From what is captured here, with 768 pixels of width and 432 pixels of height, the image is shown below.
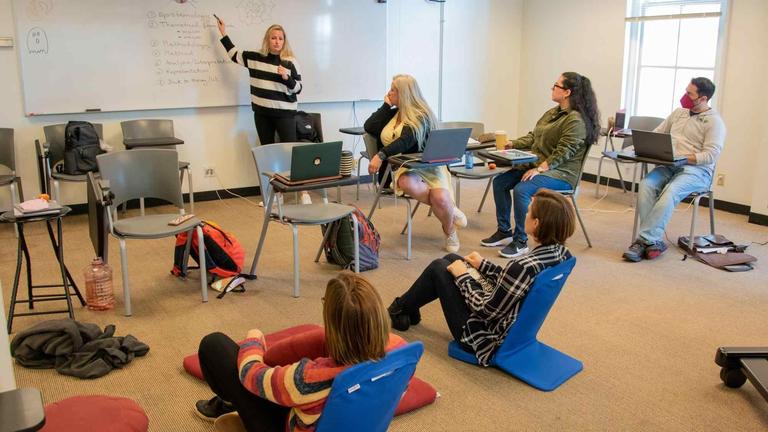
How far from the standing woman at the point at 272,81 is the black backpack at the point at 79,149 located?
1.37 meters

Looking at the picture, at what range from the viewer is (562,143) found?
469 cm

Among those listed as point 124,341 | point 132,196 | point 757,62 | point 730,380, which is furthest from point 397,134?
point 757,62

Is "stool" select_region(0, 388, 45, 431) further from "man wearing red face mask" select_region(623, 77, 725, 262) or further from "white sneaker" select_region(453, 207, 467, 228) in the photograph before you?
A: "man wearing red face mask" select_region(623, 77, 725, 262)

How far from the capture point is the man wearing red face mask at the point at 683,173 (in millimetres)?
4672

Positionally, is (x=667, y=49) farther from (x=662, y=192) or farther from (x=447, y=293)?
(x=447, y=293)

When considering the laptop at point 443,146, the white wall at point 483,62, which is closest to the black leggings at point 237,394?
the laptop at point 443,146

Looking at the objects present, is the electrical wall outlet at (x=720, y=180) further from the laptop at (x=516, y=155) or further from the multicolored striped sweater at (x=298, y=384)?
the multicolored striped sweater at (x=298, y=384)

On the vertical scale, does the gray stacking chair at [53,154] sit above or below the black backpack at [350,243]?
above

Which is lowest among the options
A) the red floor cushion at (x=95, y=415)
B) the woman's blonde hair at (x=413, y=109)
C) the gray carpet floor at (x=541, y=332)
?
the gray carpet floor at (x=541, y=332)

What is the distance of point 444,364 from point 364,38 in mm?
4367

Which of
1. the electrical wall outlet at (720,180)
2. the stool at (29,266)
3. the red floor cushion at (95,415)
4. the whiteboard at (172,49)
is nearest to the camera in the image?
the red floor cushion at (95,415)

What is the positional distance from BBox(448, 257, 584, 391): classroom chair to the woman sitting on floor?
0.10ft

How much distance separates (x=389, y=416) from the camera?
2.12 meters

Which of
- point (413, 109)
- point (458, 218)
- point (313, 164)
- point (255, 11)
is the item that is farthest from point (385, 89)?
point (313, 164)
